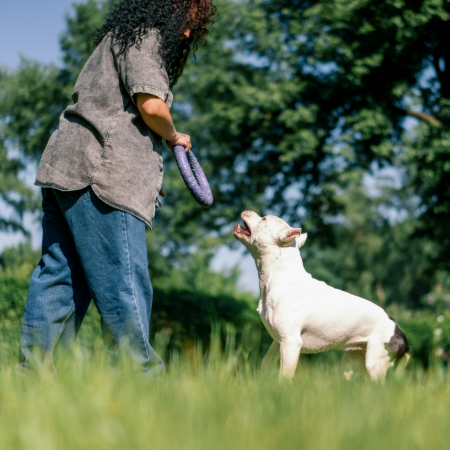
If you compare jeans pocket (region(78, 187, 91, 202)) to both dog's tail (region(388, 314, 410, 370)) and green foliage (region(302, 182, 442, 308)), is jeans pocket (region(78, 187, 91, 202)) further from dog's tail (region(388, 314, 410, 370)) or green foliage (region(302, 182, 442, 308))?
green foliage (region(302, 182, 442, 308))

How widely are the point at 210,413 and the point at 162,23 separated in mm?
2097

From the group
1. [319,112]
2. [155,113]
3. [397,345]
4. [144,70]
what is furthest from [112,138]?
[319,112]

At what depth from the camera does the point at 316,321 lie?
2992mm

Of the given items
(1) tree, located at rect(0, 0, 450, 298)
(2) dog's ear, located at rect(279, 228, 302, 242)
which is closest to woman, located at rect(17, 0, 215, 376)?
(2) dog's ear, located at rect(279, 228, 302, 242)

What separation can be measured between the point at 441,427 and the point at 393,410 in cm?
18

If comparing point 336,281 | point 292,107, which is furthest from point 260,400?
point 336,281

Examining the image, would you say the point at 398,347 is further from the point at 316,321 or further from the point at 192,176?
the point at 192,176

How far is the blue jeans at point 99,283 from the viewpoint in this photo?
2447mm

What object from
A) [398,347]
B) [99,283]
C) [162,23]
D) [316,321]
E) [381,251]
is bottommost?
[398,347]

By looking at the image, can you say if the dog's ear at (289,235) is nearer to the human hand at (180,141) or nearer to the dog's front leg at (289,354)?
the dog's front leg at (289,354)

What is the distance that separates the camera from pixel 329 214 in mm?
12922

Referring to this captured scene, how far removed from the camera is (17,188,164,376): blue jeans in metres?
2.45

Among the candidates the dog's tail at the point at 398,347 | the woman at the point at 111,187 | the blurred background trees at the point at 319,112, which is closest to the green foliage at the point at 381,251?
the blurred background trees at the point at 319,112

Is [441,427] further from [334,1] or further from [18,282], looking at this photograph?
[334,1]
